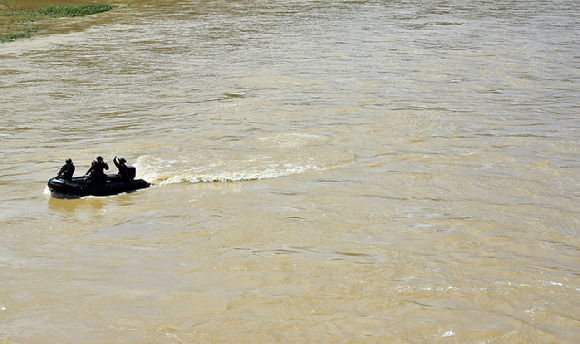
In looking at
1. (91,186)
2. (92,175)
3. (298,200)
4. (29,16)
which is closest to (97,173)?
(92,175)

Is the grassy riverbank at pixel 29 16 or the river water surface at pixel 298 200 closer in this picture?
the river water surface at pixel 298 200

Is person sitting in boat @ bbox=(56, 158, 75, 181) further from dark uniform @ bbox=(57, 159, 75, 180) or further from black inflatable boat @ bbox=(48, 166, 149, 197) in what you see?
black inflatable boat @ bbox=(48, 166, 149, 197)

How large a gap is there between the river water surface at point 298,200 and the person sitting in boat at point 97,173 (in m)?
0.42

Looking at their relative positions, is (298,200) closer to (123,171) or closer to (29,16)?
(123,171)

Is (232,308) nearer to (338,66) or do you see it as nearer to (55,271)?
(55,271)

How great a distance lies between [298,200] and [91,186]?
456 centimetres

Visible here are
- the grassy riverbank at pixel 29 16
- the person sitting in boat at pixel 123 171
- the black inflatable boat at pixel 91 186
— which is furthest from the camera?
the grassy riverbank at pixel 29 16

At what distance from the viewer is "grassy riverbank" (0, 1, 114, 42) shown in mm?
39531

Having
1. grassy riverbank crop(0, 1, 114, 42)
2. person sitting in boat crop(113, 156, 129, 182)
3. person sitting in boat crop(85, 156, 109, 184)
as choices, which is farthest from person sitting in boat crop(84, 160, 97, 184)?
grassy riverbank crop(0, 1, 114, 42)

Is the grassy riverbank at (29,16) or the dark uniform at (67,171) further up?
the grassy riverbank at (29,16)

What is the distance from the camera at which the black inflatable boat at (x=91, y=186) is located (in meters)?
14.7

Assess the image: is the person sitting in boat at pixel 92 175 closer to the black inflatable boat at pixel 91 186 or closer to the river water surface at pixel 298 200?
the black inflatable boat at pixel 91 186

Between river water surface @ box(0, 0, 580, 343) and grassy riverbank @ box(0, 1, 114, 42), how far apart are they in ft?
27.1

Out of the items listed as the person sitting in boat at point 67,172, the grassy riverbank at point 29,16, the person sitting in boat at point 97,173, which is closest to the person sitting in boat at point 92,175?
the person sitting in boat at point 97,173
